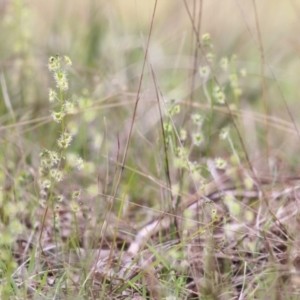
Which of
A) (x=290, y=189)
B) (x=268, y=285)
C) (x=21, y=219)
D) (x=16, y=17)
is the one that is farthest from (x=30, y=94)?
(x=268, y=285)

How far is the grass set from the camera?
50.7 inches

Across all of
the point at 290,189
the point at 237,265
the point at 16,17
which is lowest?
the point at 237,265

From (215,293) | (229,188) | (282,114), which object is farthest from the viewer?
(282,114)

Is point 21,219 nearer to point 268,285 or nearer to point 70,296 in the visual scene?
point 70,296

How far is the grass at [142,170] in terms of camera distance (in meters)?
1.29

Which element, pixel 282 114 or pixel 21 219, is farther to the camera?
pixel 282 114

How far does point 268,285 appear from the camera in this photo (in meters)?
1.27

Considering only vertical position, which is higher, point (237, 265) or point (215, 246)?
point (215, 246)

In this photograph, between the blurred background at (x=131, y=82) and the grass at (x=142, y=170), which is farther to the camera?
the blurred background at (x=131, y=82)

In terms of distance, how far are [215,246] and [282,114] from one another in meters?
1.27

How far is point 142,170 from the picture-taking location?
6.09ft

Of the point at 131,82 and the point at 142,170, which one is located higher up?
the point at 131,82

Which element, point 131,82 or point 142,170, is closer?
point 142,170

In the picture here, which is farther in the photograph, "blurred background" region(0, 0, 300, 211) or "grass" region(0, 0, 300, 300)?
"blurred background" region(0, 0, 300, 211)
